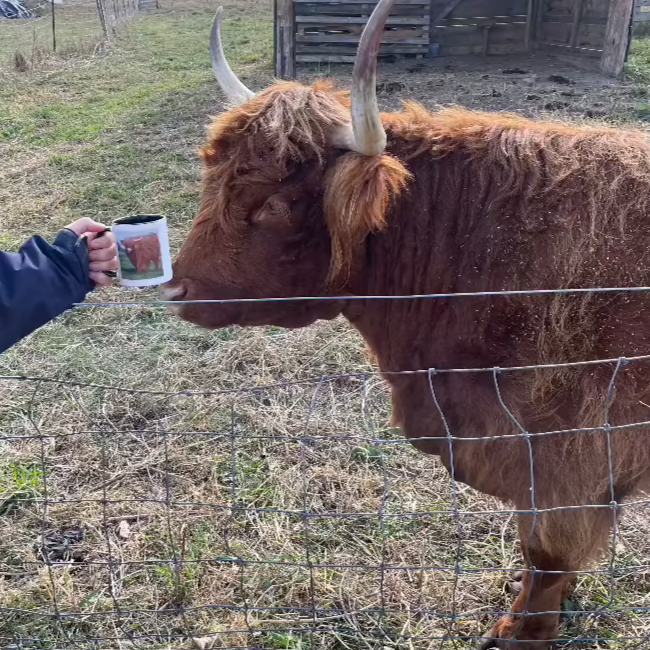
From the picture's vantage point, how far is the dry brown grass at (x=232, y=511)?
269 cm

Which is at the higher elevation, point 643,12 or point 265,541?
point 643,12

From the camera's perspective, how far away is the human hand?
6.88 feet

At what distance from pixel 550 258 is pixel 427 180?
507 millimetres

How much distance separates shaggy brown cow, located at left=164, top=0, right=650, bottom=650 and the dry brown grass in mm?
346

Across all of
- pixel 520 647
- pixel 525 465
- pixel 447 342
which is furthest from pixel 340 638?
pixel 447 342

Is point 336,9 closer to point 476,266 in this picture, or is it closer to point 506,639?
point 476,266

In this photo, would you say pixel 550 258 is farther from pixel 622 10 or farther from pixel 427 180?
pixel 622 10

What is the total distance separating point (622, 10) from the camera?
37.1ft

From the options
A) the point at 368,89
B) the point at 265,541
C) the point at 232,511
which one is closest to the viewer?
the point at 368,89

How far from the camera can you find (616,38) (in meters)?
11.6

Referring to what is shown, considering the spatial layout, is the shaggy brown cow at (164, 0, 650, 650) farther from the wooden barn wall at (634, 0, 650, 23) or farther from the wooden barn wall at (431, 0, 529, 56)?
the wooden barn wall at (634, 0, 650, 23)

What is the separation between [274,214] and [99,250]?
59 centimetres

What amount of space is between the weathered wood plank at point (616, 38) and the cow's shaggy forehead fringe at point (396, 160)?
10.7 m

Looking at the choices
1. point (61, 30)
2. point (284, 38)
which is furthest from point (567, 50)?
point (61, 30)
